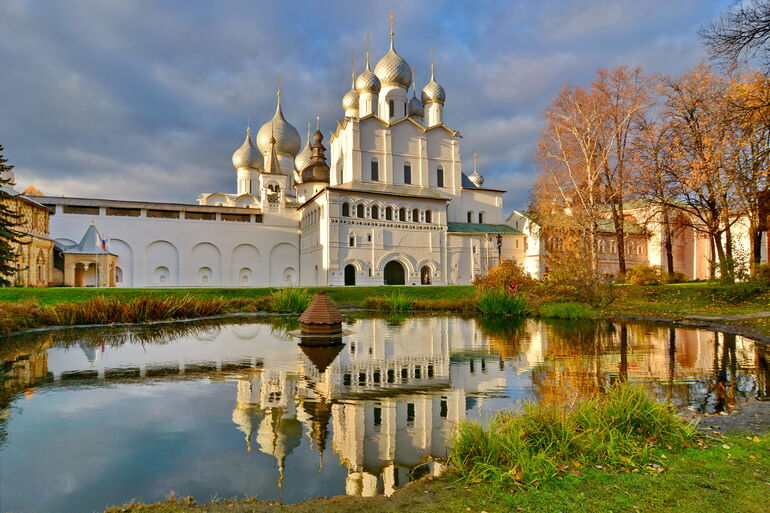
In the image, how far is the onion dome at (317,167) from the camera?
40.2m

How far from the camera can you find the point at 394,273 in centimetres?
3547

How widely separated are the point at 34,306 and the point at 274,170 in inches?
1171

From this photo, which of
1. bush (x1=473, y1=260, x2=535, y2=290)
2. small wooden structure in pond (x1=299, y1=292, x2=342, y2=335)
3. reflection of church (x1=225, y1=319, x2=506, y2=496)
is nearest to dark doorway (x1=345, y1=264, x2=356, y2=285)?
bush (x1=473, y1=260, x2=535, y2=290)

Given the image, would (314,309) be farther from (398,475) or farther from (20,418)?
(398,475)

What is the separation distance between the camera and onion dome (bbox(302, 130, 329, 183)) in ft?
132

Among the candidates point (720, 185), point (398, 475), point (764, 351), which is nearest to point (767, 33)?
point (764, 351)

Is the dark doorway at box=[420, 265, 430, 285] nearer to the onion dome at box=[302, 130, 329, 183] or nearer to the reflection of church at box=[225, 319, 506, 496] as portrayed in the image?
the onion dome at box=[302, 130, 329, 183]

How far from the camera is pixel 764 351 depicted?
8305 millimetres

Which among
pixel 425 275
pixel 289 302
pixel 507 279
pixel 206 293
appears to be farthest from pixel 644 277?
pixel 206 293

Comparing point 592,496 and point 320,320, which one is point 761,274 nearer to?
point 320,320

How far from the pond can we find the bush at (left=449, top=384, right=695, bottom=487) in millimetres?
445

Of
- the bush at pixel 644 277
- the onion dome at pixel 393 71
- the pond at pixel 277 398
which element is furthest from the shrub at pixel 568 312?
the onion dome at pixel 393 71

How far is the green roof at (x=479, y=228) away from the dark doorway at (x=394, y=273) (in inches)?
205

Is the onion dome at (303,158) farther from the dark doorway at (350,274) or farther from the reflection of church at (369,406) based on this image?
the reflection of church at (369,406)
